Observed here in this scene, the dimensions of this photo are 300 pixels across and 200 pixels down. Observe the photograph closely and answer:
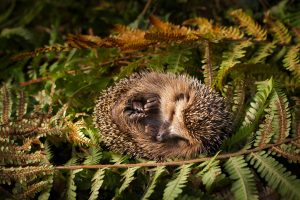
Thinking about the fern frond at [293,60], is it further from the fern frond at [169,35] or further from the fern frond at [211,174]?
the fern frond at [211,174]

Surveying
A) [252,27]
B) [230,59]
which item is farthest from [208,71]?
[252,27]

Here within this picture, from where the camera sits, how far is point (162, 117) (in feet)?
11.0

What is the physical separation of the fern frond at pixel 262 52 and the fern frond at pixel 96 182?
5.68 ft

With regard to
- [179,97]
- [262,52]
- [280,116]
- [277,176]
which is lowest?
[277,176]

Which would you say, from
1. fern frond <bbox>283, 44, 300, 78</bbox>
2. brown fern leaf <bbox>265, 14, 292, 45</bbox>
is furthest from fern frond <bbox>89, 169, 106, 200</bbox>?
brown fern leaf <bbox>265, 14, 292, 45</bbox>

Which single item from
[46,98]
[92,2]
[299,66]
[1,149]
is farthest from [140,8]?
[1,149]

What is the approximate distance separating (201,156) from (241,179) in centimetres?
42

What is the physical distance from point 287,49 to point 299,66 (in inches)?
15.7

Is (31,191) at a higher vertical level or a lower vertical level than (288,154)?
lower

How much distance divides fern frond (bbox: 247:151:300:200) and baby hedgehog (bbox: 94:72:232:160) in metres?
0.32

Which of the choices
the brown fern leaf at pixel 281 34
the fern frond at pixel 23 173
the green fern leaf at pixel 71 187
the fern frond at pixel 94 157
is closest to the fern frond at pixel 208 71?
the brown fern leaf at pixel 281 34

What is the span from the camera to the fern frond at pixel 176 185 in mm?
2447

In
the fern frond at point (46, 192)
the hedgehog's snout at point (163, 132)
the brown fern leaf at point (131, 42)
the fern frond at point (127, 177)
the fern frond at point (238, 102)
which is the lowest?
the fern frond at point (46, 192)

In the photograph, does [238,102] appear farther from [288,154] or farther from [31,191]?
[31,191]
